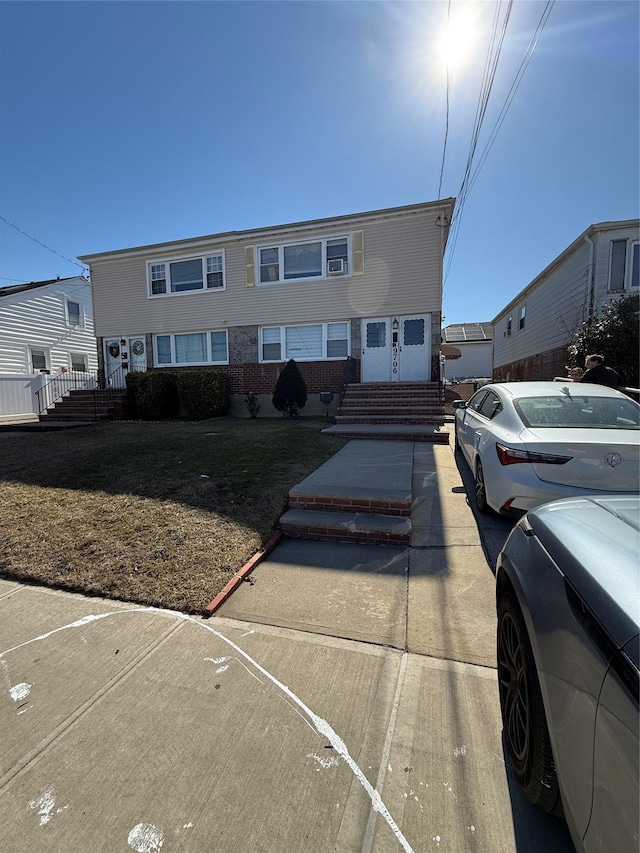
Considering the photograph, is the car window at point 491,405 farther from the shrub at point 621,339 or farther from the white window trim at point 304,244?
the white window trim at point 304,244

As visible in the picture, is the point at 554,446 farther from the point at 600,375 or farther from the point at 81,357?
the point at 81,357

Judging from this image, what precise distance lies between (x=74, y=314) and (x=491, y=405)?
75.6 ft

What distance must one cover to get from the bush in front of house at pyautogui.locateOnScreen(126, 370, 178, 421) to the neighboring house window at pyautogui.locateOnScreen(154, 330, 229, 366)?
5.14ft

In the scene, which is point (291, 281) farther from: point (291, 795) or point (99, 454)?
point (291, 795)

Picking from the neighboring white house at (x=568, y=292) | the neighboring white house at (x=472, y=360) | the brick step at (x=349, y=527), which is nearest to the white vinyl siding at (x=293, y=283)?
the neighboring white house at (x=568, y=292)

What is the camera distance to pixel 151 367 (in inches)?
605

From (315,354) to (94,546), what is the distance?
1071 centimetres

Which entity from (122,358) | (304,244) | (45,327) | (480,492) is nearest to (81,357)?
(45,327)

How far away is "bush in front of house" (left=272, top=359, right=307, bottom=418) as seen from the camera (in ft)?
40.3

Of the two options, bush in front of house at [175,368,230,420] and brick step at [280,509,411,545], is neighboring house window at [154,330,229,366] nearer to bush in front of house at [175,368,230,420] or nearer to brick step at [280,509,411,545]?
bush in front of house at [175,368,230,420]

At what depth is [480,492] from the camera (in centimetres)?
466

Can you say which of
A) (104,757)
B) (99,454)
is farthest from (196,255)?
(104,757)

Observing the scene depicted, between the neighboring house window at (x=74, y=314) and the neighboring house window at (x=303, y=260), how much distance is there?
1320cm

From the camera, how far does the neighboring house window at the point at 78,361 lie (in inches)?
850
